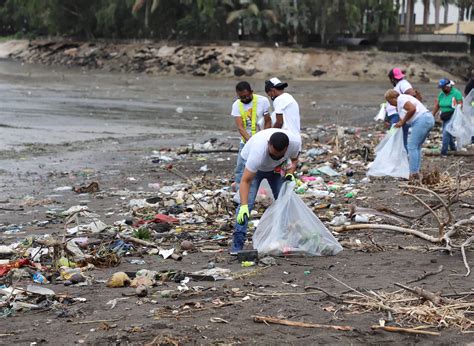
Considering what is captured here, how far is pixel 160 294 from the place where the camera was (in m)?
5.59

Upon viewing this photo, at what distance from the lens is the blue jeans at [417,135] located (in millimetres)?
9930

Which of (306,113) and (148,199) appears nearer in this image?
(148,199)

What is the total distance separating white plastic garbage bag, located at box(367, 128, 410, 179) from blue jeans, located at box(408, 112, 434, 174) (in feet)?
1.42

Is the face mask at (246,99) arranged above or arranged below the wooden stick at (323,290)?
above

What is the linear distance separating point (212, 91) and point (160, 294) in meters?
28.2

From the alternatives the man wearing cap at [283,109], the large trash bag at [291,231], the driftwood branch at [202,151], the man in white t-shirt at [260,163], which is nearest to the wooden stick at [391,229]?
the large trash bag at [291,231]

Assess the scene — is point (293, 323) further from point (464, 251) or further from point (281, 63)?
point (281, 63)

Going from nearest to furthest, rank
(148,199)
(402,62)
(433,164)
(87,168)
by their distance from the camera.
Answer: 1. (148,199)
2. (433,164)
3. (87,168)
4. (402,62)

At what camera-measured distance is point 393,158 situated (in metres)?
10.7

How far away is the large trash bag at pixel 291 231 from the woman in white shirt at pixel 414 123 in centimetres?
375

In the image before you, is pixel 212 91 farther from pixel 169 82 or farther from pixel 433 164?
pixel 433 164

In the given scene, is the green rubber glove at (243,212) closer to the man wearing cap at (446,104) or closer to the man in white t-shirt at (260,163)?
the man in white t-shirt at (260,163)

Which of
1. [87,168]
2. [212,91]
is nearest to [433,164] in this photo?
[87,168]

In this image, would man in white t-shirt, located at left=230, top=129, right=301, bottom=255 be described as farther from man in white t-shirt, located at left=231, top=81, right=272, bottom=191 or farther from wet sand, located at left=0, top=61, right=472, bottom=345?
man in white t-shirt, located at left=231, top=81, right=272, bottom=191
